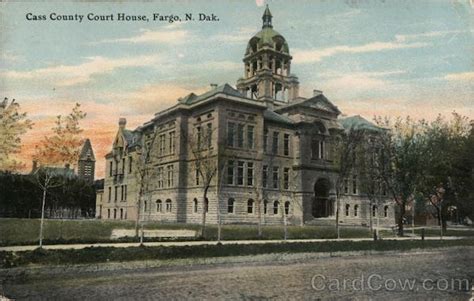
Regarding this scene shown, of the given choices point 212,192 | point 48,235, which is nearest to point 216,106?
point 212,192

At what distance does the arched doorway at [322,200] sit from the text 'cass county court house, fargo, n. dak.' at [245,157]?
0.32 ft

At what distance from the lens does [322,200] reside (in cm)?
4300

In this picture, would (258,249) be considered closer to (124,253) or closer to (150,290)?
(124,253)

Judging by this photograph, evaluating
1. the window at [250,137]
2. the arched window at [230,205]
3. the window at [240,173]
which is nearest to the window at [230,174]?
the window at [240,173]

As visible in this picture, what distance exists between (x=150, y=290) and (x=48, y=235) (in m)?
12.8

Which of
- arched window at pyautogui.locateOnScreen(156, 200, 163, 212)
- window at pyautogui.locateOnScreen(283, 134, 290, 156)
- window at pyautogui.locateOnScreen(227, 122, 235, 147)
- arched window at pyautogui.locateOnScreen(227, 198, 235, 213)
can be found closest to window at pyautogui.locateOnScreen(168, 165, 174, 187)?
arched window at pyautogui.locateOnScreen(156, 200, 163, 212)

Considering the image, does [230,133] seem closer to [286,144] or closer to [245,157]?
[245,157]

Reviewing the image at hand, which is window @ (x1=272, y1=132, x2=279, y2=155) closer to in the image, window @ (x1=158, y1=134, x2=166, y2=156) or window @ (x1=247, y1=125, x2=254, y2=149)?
window @ (x1=247, y1=125, x2=254, y2=149)

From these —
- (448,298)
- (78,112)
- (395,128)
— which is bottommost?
(448,298)

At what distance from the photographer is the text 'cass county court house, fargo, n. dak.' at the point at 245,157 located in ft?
93.3

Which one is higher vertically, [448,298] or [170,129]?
[170,129]

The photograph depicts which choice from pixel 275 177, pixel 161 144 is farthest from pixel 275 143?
pixel 161 144

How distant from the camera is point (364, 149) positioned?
3173 cm

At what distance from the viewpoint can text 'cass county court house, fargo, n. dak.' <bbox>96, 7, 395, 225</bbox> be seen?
28.4 metres
